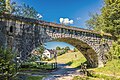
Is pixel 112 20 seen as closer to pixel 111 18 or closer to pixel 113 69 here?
pixel 111 18

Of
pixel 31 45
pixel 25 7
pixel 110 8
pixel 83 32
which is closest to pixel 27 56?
pixel 31 45

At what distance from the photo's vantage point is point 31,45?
17.7 meters

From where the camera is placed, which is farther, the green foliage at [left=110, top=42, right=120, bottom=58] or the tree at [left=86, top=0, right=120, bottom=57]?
the tree at [left=86, top=0, right=120, bottom=57]

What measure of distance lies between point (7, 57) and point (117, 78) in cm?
1151

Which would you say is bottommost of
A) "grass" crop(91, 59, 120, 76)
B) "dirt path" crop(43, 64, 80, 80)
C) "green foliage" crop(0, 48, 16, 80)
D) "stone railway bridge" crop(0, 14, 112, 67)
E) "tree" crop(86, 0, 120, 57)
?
"dirt path" crop(43, 64, 80, 80)

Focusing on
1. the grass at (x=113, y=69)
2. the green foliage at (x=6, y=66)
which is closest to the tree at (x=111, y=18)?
the grass at (x=113, y=69)

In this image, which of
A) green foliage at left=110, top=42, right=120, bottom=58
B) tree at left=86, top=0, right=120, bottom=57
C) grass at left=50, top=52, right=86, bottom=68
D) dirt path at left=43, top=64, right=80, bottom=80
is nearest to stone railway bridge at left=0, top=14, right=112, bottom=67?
dirt path at left=43, top=64, right=80, bottom=80

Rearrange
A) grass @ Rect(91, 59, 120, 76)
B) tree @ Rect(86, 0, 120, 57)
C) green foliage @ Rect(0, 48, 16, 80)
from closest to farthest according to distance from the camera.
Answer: green foliage @ Rect(0, 48, 16, 80) → grass @ Rect(91, 59, 120, 76) → tree @ Rect(86, 0, 120, 57)

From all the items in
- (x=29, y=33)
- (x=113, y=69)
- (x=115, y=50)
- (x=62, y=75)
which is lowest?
(x=62, y=75)

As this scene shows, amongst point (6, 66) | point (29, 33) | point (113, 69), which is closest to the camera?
point (6, 66)

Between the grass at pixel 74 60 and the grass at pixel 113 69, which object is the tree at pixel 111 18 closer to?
the grass at pixel 113 69

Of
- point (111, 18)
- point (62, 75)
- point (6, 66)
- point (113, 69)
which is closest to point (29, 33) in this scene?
point (6, 66)

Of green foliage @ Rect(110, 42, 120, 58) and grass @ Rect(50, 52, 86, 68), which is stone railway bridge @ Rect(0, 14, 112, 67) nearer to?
green foliage @ Rect(110, 42, 120, 58)

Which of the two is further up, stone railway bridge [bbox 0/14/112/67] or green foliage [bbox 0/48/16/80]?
stone railway bridge [bbox 0/14/112/67]
